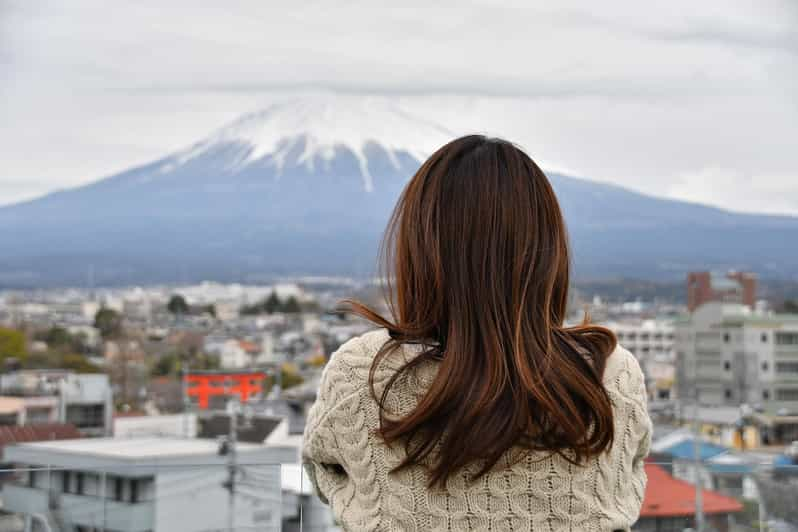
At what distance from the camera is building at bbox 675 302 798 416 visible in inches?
1144

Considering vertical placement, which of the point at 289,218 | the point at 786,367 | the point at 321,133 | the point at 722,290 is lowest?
the point at 786,367

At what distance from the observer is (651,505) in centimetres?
154

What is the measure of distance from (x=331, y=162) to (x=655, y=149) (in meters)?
25.5

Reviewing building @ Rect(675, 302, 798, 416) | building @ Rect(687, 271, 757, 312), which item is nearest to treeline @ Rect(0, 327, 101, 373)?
building @ Rect(675, 302, 798, 416)

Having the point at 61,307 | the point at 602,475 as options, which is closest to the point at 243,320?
the point at 61,307

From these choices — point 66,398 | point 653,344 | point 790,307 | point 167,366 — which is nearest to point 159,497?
point 66,398

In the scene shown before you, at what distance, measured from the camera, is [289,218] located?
7144 centimetres

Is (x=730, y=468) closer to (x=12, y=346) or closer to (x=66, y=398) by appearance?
(x=66, y=398)

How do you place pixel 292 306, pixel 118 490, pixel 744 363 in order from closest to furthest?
pixel 118 490
pixel 744 363
pixel 292 306

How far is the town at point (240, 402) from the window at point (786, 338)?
55 mm

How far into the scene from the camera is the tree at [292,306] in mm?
45906

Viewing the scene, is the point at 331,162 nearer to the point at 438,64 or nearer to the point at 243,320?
the point at 438,64

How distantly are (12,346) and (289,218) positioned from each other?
4012 cm

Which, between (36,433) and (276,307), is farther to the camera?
(276,307)
